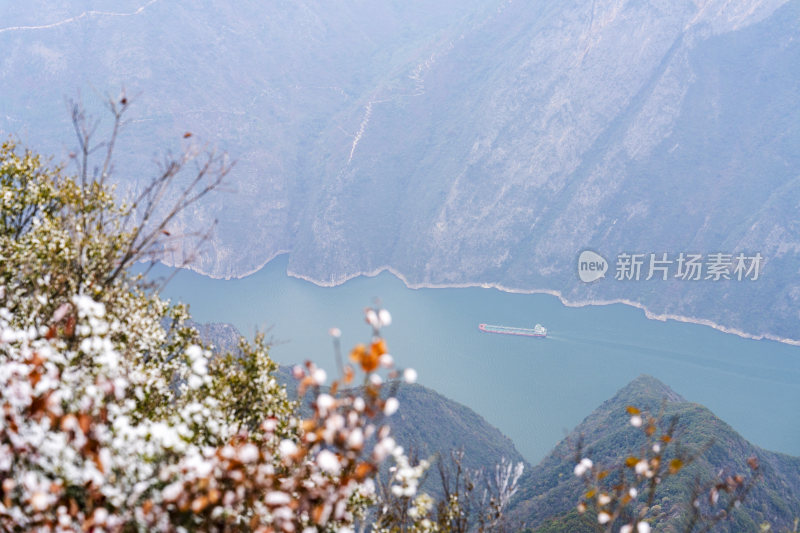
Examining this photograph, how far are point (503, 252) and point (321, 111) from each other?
83.0 m

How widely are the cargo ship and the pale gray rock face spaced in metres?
15.8

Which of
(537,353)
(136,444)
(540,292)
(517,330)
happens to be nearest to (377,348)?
(136,444)

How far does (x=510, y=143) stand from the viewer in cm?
12175

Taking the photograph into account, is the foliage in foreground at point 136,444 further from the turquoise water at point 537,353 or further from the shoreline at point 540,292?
the shoreline at point 540,292

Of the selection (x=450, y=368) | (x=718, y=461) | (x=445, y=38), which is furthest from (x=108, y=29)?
(x=718, y=461)

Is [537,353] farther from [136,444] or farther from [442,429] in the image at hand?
[136,444]

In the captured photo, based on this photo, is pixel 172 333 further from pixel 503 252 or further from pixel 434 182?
pixel 434 182

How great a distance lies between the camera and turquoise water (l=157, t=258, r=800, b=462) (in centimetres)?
6606

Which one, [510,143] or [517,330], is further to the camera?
[510,143]

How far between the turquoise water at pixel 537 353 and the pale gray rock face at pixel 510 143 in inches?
296

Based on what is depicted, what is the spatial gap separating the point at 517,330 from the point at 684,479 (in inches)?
1974

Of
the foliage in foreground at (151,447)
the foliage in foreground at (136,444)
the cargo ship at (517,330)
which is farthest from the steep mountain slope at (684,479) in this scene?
the cargo ship at (517,330)

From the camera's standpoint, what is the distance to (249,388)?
960cm

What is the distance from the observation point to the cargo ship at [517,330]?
81688 mm
